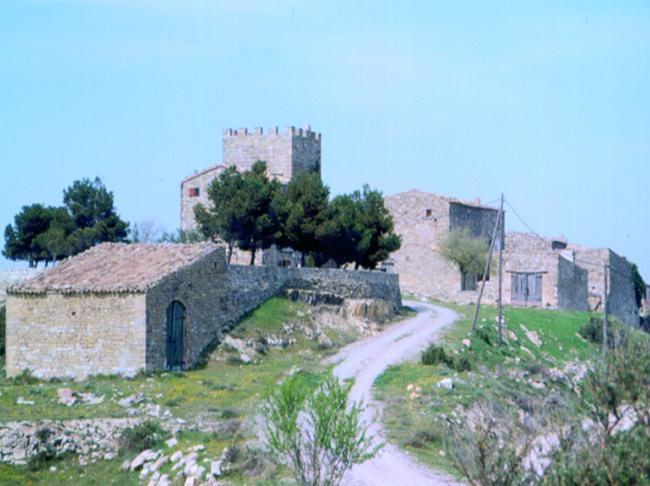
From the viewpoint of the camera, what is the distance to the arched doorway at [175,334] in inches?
1249

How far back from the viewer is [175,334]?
105 ft

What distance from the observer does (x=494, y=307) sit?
5259 cm

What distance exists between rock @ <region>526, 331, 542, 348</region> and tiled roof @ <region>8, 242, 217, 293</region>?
17.1 meters

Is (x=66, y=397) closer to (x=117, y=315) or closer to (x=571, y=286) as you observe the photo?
(x=117, y=315)

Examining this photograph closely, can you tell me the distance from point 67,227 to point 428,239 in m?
22.2

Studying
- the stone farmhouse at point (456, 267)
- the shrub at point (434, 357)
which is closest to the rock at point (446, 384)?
the shrub at point (434, 357)

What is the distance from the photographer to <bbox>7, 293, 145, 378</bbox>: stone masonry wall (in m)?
30.6

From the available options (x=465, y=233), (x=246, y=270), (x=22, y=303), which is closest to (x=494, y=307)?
(x=465, y=233)

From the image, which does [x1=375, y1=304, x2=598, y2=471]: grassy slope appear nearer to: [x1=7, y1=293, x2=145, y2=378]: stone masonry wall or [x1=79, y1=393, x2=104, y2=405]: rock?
[x1=79, y1=393, x2=104, y2=405]: rock

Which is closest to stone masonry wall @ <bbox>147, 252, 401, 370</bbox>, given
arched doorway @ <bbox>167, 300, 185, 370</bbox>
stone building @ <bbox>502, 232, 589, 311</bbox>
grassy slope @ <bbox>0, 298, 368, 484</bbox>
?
arched doorway @ <bbox>167, 300, 185, 370</bbox>

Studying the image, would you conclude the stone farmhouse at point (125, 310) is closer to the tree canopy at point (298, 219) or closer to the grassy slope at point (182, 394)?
the grassy slope at point (182, 394)

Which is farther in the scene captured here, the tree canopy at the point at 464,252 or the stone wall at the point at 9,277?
the tree canopy at the point at 464,252

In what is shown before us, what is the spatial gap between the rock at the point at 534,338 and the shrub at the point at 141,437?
23857 millimetres

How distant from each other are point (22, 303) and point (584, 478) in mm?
23948
